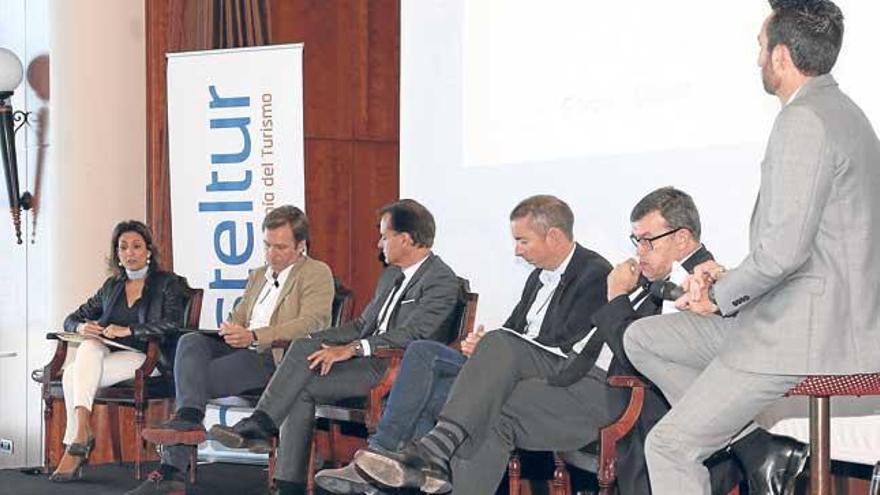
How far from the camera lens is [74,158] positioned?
735 centimetres

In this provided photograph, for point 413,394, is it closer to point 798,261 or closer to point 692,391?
point 692,391

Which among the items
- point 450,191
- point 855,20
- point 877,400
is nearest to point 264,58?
point 450,191

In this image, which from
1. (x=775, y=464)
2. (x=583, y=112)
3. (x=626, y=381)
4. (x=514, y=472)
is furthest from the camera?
(x=583, y=112)

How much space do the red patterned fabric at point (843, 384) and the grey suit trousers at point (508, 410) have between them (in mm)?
1185

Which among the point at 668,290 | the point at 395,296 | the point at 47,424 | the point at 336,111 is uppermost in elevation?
the point at 336,111

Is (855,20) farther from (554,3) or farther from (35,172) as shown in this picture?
(35,172)

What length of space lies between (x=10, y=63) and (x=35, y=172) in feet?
1.92

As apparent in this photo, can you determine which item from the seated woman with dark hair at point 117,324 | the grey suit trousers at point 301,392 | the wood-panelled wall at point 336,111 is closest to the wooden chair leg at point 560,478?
the grey suit trousers at point 301,392

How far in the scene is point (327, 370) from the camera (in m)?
5.35

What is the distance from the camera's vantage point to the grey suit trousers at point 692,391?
10.6 ft

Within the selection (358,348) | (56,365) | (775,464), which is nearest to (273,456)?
(358,348)

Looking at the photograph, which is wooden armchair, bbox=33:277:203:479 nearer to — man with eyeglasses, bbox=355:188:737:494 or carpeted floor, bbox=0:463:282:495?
carpeted floor, bbox=0:463:282:495

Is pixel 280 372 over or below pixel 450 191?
below

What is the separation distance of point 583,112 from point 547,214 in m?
0.74
